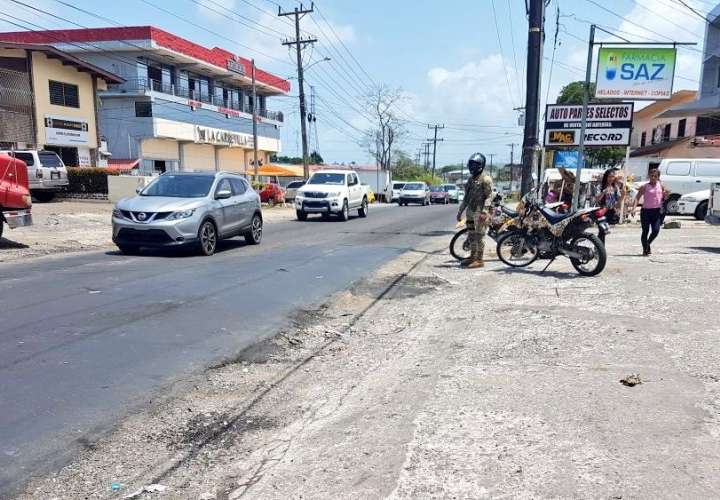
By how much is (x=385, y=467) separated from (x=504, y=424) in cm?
91

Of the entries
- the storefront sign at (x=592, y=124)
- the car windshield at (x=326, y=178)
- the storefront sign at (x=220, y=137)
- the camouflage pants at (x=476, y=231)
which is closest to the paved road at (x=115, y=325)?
the camouflage pants at (x=476, y=231)

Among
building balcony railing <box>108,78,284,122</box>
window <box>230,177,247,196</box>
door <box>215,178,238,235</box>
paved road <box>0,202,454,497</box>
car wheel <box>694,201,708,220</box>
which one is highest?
building balcony railing <box>108,78,284,122</box>

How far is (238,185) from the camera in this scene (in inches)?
512

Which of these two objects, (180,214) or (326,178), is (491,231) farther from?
(326,178)

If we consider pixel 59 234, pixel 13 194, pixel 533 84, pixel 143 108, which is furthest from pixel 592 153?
pixel 13 194

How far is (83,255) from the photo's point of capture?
11305 millimetres

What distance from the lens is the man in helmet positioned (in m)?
9.61

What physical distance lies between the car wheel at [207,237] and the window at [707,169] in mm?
19107

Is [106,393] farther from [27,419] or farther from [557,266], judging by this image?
[557,266]

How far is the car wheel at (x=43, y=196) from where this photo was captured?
22.9m

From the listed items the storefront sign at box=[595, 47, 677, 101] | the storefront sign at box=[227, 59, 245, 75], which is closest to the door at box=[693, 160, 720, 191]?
the storefront sign at box=[595, 47, 677, 101]

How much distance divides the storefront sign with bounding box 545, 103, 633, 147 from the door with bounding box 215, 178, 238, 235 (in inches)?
380

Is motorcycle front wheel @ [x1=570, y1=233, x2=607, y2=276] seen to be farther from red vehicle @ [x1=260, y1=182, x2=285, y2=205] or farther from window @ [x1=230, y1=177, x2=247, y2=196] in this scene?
red vehicle @ [x1=260, y1=182, x2=285, y2=205]

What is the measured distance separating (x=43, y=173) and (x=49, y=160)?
990mm
